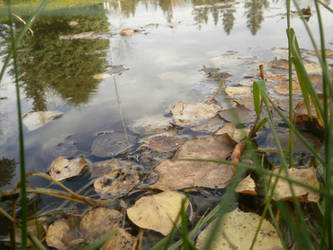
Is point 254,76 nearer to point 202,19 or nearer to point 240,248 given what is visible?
point 240,248

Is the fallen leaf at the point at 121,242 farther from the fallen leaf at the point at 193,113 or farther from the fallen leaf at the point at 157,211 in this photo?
the fallen leaf at the point at 193,113

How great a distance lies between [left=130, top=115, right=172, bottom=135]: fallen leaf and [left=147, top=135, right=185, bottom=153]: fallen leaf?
0.07 metres

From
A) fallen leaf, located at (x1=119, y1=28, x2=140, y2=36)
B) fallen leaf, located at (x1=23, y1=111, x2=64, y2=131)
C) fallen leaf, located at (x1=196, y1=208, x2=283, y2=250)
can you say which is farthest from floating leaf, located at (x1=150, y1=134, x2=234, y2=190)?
fallen leaf, located at (x1=119, y1=28, x2=140, y2=36)

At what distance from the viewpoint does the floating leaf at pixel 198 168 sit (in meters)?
0.70

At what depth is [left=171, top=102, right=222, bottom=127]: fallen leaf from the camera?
1.05 meters

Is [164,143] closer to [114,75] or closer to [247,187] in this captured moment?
[247,187]

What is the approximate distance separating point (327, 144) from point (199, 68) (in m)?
1.42

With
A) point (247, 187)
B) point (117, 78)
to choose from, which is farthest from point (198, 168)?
point (117, 78)

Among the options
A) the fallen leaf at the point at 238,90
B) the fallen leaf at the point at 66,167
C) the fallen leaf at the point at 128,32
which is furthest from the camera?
the fallen leaf at the point at 128,32

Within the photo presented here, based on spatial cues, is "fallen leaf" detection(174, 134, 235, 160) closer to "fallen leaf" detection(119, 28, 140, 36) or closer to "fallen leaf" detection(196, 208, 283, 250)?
"fallen leaf" detection(196, 208, 283, 250)

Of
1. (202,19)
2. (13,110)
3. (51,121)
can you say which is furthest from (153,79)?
(202,19)

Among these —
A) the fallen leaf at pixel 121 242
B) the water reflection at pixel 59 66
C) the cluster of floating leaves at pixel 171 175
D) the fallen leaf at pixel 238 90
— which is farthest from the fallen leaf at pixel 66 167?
the fallen leaf at pixel 238 90

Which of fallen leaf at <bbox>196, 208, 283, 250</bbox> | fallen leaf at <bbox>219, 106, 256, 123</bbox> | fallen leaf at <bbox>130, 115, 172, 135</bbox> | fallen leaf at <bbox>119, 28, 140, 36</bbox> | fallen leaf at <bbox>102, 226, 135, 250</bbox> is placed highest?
fallen leaf at <bbox>119, 28, 140, 36</bbox>

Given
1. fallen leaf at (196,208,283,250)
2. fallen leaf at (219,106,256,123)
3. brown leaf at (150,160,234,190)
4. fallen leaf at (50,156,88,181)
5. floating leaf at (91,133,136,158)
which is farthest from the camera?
fallen leaf at (219,106,256,123)
